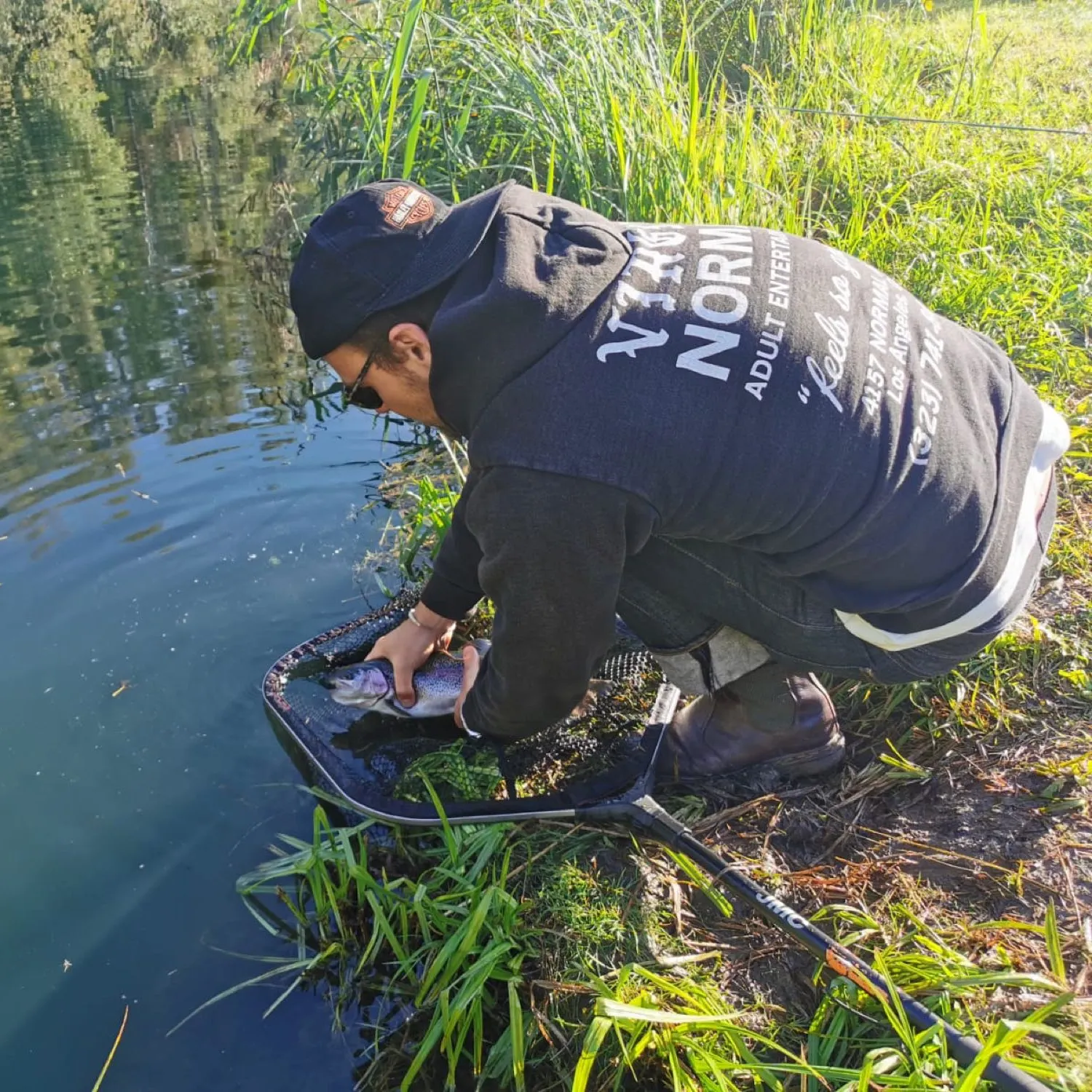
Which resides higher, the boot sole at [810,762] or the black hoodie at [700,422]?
the black hoodie at [700,422]

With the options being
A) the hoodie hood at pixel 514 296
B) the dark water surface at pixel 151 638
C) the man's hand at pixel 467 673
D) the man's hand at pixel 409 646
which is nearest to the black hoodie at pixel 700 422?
the hoodie hood at pixel 514 296

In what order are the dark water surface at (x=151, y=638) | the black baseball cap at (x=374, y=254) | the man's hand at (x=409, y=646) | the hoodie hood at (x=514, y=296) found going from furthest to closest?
the man's hand at (x=409, y=646) < the dark water surface at (x=151, y=638) < the black baseball cap at (x=374, y=254) < the hoodie hood at (x=514, y=296)

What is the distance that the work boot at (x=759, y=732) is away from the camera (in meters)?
2.62

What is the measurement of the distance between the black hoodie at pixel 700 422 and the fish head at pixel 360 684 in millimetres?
813

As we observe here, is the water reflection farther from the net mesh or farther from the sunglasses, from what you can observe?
the sunglasses

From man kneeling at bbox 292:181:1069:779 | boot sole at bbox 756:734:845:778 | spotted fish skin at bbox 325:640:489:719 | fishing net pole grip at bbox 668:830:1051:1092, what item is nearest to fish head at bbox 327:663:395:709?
spotted fish skin at bbox 325:640:489:719

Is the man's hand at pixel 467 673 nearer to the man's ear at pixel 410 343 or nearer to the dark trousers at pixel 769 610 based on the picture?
the dark trousers at pixel 769 610

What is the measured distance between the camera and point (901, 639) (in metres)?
2.22

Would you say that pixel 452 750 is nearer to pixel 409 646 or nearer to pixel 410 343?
pixel 409 646

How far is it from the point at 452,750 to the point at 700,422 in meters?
1.35

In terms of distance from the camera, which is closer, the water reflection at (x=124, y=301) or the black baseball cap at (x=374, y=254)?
the black baseball cap at (x=374, y=254)

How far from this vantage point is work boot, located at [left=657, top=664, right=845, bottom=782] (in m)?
2.62

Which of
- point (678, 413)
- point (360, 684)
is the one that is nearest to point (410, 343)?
point (678, 413)

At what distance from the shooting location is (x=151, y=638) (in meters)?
3.75
